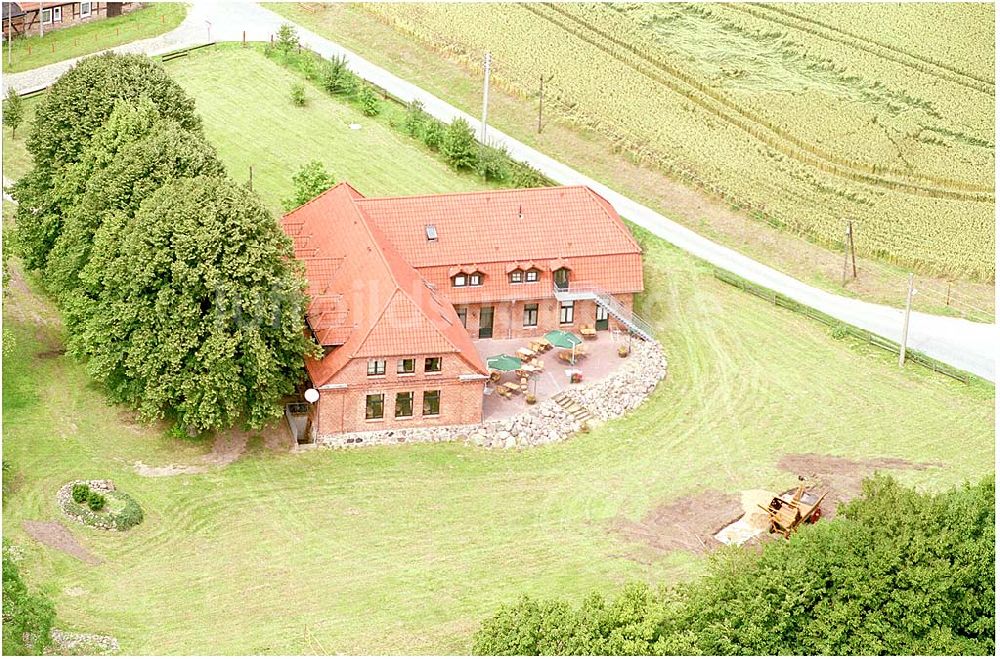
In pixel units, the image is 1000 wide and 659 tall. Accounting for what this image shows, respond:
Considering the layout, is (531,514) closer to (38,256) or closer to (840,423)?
(840,423)

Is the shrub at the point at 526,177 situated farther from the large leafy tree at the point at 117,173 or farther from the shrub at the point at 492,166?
the large leafy tree at the point at 117,173

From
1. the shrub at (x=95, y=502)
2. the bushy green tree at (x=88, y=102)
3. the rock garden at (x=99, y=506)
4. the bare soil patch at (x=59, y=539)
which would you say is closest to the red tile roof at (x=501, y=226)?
the bushy green tree at (x=88, y=102)

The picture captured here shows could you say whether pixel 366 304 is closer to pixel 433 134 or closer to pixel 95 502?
pixel 95 502

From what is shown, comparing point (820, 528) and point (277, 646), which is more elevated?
point (820, 528)

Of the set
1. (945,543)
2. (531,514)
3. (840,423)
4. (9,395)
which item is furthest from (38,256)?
(945,543)

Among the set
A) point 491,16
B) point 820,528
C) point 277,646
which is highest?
point 491,16

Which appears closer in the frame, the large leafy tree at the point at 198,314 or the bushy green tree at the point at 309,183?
the large leafy tree at the point at 198,314
